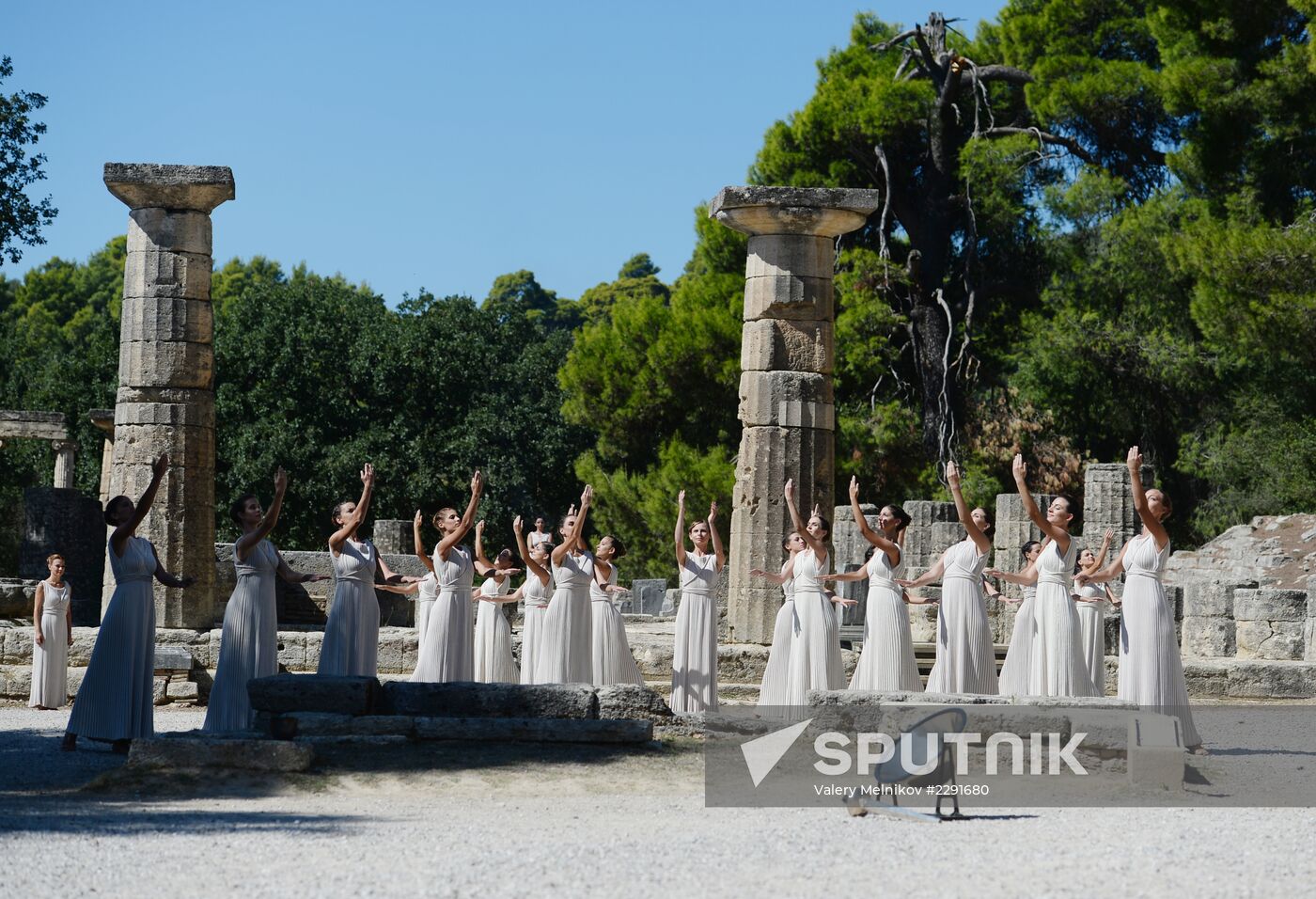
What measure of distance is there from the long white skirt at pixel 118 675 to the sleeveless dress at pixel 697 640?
4.18 meters

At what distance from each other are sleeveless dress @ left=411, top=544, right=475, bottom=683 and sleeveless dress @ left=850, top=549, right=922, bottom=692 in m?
3.33

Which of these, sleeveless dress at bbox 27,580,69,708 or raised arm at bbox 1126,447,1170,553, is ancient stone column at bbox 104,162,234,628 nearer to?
sleeveless dress at bbox 27,580,69,708

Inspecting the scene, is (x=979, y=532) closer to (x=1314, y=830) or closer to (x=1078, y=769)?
(x=1078, y=769)

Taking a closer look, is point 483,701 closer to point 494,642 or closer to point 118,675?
point 118,675

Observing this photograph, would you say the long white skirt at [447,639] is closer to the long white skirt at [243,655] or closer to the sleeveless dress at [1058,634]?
the long white skirt at [243,655]

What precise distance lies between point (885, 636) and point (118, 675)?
539 cm

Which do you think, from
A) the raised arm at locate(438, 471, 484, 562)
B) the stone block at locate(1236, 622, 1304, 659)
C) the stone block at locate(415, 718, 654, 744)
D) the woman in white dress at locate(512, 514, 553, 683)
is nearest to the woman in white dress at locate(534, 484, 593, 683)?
the woman in white dress at locate(512, 514, 553, 683)

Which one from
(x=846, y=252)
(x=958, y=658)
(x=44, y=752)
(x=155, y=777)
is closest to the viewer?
(x=155, y=777)

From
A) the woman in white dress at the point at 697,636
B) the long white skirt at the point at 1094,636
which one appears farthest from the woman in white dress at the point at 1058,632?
the woman in white dress at the point at 697,636

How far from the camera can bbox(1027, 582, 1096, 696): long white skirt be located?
38.1 feet

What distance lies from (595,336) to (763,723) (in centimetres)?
2143

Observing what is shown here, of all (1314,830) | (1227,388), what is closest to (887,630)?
(1314,830)

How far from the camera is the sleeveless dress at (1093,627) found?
13281mm

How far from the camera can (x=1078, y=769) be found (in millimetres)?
9258
